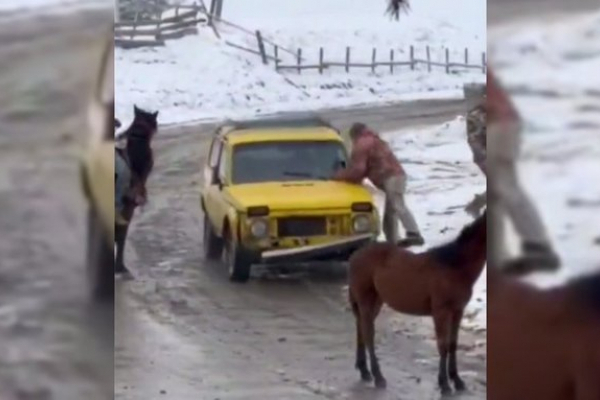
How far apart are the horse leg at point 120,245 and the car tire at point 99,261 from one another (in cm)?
2

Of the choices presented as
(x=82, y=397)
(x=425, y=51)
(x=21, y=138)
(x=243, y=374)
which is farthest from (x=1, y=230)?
(x=425, y=51)

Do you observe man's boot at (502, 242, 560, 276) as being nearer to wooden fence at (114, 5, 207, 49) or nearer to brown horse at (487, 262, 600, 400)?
brown horse at (487, 262, 600, 400)

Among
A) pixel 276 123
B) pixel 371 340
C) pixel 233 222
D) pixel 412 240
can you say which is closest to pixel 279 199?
pixel 233 222

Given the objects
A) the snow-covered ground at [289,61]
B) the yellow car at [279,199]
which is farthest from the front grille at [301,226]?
the snow-covered ground at [289,61]

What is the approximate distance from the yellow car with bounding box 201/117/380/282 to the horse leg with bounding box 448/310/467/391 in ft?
1.44

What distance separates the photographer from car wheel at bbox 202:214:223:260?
17.3 ft

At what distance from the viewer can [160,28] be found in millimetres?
5266

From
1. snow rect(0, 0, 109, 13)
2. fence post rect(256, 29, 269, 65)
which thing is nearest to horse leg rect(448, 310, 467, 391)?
fence post rect(256, 29, 269, 65)

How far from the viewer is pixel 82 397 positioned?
5293 millimetres

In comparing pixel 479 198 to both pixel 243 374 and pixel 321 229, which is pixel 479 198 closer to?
pixel 321 229

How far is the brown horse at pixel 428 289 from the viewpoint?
5195mm

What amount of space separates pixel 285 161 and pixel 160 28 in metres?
0.69

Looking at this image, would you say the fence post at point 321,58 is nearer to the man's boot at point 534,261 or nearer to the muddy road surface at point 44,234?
the muddy road surface at point 44,234

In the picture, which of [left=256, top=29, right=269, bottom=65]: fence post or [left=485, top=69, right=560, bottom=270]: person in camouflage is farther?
[left=256, top=29, right=269, bottom=65]: fence post
